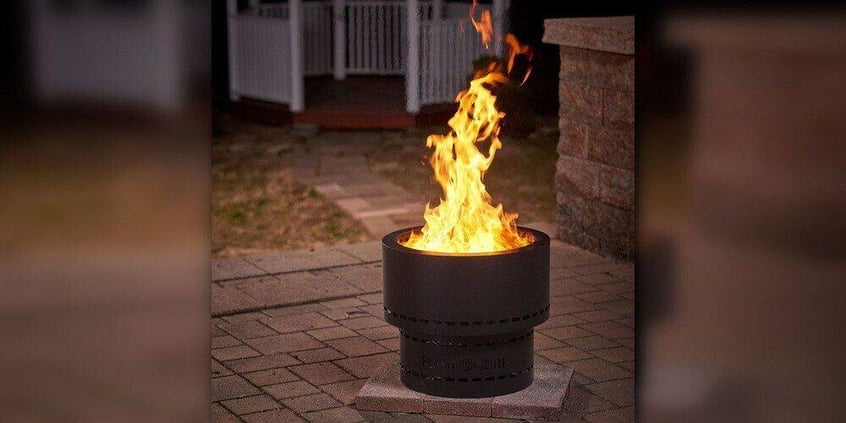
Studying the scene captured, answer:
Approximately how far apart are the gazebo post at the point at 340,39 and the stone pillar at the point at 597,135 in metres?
7.51

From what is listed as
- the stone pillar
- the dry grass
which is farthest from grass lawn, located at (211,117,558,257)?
the stone pillar

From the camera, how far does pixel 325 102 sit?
14.0 metres

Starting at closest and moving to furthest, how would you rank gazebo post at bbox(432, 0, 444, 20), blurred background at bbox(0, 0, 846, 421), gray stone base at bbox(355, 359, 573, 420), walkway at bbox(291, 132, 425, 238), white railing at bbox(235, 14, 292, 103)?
blurred background at bbox(0, 0, 846, 421) < gray stone base at bbox(355, 359, 573, 420) < walkway at bbox(291, 132, 425, 238) < white railing at bbox(235, 14, 292, 103) < gazebo post at bbox(432, 0, 444, 20)

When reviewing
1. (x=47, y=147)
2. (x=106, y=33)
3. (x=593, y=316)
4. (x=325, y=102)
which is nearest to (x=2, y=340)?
(x=47, y=147)

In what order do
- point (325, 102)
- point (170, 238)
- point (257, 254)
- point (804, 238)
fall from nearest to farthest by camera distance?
point (804, 238) < point (170, 238) < point (257, 254) < point (325, 102)

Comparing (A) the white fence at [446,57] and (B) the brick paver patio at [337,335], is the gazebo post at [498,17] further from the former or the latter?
(B) the brick paver patio at [337,335]

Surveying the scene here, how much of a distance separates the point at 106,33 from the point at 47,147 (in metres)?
0.30

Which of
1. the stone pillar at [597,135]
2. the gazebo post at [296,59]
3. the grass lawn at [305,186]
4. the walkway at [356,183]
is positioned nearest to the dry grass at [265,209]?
the grass lawn at [305,186]

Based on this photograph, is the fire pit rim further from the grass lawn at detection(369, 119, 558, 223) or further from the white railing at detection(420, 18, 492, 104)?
the white railing at detection(420, 18, 492, 104)

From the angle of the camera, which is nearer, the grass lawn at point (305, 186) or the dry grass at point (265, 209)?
the dry grass at point (265, 209)

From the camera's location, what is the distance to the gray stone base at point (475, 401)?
4891 millimetres

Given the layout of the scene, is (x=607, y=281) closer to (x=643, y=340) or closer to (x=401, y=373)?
(x=401, y=373)

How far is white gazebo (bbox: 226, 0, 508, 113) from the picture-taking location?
13.6m

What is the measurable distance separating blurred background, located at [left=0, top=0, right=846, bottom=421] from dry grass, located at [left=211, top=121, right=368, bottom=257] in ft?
16.3
